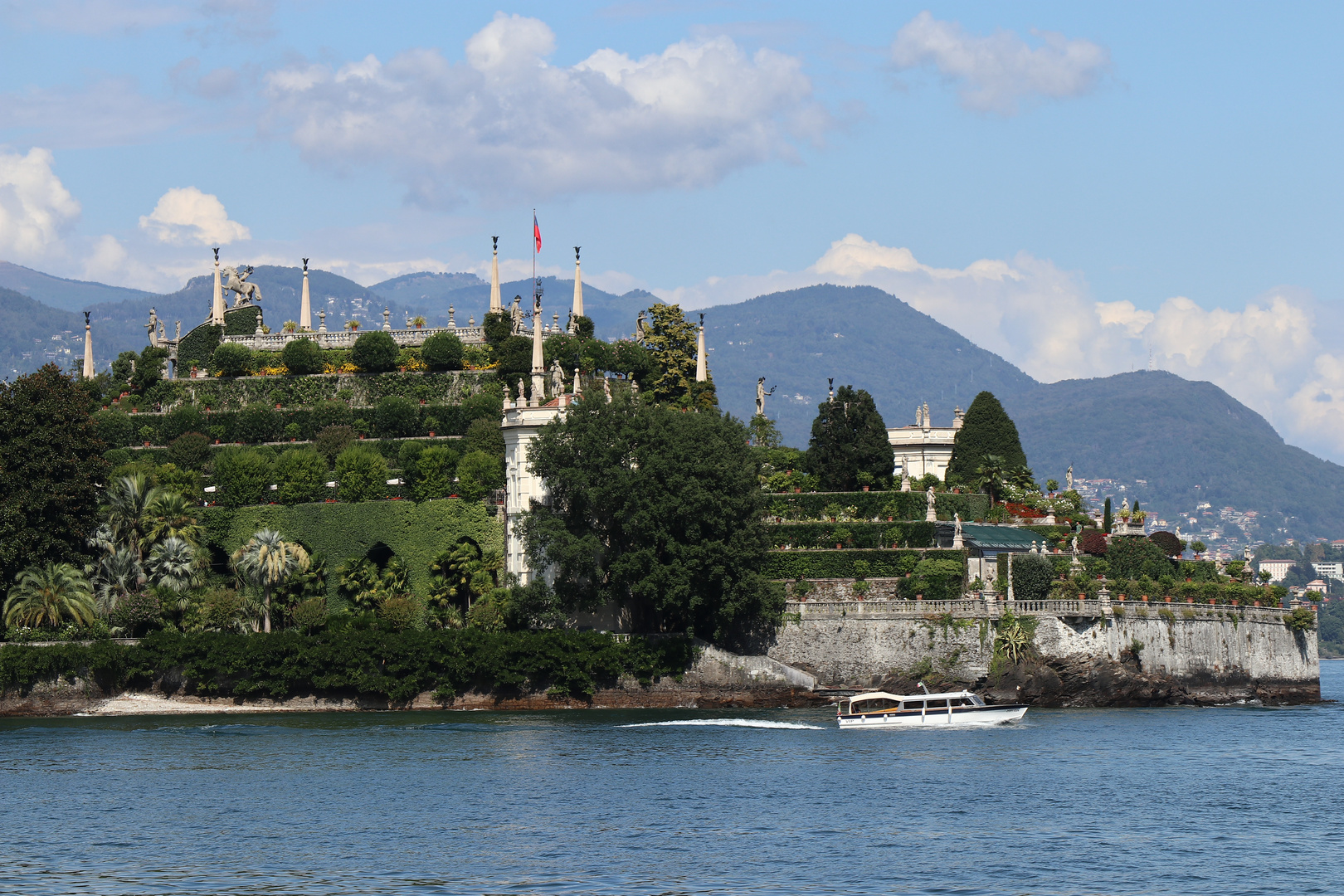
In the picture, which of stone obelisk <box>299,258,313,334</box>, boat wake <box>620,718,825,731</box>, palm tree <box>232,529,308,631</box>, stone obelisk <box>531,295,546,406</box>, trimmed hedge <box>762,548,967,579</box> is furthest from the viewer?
stone obelisk <box>299,258,313,334</box>

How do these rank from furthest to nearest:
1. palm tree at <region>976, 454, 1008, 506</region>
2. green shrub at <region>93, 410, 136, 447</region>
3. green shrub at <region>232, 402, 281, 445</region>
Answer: green shrub at <region>93, 410, 136, 447</region>, green shrub at <region>232, 402, 281, 445</region>, palm tree at <region>976, 454, 1008, 506</region>

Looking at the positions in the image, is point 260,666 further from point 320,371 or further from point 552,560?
point 320,371

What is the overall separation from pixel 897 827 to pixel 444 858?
13.4 metres

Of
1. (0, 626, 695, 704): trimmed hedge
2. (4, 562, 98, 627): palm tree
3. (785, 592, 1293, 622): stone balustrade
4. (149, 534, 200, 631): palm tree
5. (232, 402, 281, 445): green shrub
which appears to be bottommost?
(0, 626, 695, 704): trimmed hedge

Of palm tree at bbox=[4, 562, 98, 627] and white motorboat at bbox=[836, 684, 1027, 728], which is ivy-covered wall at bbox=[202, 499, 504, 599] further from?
white motorboat at bbox=[836, 684, 1027, 728]

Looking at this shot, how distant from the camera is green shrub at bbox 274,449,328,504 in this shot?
293 feet

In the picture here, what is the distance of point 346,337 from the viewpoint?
111875 mm

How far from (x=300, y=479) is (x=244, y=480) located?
3.10 m

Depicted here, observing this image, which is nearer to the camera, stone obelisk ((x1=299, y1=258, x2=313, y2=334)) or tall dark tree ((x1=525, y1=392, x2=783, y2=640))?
tall dark tree ((x1=525, y1=392, x2=783, y2=640))

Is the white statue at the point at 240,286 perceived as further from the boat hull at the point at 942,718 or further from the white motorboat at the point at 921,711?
the boat hull at the point at 942,718

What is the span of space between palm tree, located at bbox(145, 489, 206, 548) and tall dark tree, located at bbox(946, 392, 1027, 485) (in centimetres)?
4308

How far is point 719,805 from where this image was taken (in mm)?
52500

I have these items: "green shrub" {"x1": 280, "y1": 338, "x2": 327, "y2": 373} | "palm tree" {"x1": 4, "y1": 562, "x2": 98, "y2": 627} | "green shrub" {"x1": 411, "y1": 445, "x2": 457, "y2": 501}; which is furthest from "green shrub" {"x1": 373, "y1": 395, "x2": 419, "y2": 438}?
"palm tree" {"x1": 4, "y1": 562, "x2": 98, "y2": 627}

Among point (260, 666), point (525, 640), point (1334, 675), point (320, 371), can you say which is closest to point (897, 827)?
point (525, 640)
